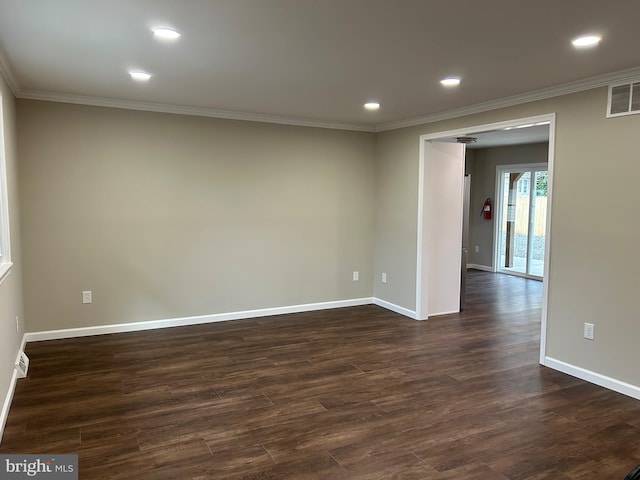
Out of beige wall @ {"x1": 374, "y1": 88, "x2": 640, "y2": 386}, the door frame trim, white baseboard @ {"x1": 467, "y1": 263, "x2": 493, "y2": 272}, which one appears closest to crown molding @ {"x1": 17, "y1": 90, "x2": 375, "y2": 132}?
the door frame trim

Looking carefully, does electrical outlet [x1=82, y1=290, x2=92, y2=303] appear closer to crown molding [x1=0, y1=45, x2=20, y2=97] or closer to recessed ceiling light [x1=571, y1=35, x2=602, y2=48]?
crown molding [x1=0, y1=45, x2=20, y2=97]

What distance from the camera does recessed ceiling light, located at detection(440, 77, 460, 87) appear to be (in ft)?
12.2

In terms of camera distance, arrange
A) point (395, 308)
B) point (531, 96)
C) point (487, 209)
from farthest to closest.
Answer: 1. point (487, 209)
2. point (395, 308)
3. point (531, 96)

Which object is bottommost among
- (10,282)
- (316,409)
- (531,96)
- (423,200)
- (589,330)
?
(316,409)

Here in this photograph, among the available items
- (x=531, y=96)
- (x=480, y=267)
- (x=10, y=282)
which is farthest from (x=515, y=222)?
(x=10, y=282)

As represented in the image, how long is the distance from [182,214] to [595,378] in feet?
14.0

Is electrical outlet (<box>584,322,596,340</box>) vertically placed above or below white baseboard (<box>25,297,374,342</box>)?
above

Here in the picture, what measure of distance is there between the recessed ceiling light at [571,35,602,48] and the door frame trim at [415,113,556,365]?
1187 mm

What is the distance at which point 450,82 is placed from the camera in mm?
3820

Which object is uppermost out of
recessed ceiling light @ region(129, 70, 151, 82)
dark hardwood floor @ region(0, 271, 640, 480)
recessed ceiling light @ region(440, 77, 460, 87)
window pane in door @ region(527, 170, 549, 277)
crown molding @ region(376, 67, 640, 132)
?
recessed ceiling light @ region(129, 70, 151, 82)

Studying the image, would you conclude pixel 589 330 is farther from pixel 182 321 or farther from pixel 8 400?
pixel 8 400

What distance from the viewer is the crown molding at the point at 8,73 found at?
3.24 m

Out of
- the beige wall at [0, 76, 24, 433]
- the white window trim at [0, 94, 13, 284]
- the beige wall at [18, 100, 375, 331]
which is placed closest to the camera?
the beige wall at [0, 76, 24, 433]

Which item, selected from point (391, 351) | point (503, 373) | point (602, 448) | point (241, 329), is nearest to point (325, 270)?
point (241, 329)
